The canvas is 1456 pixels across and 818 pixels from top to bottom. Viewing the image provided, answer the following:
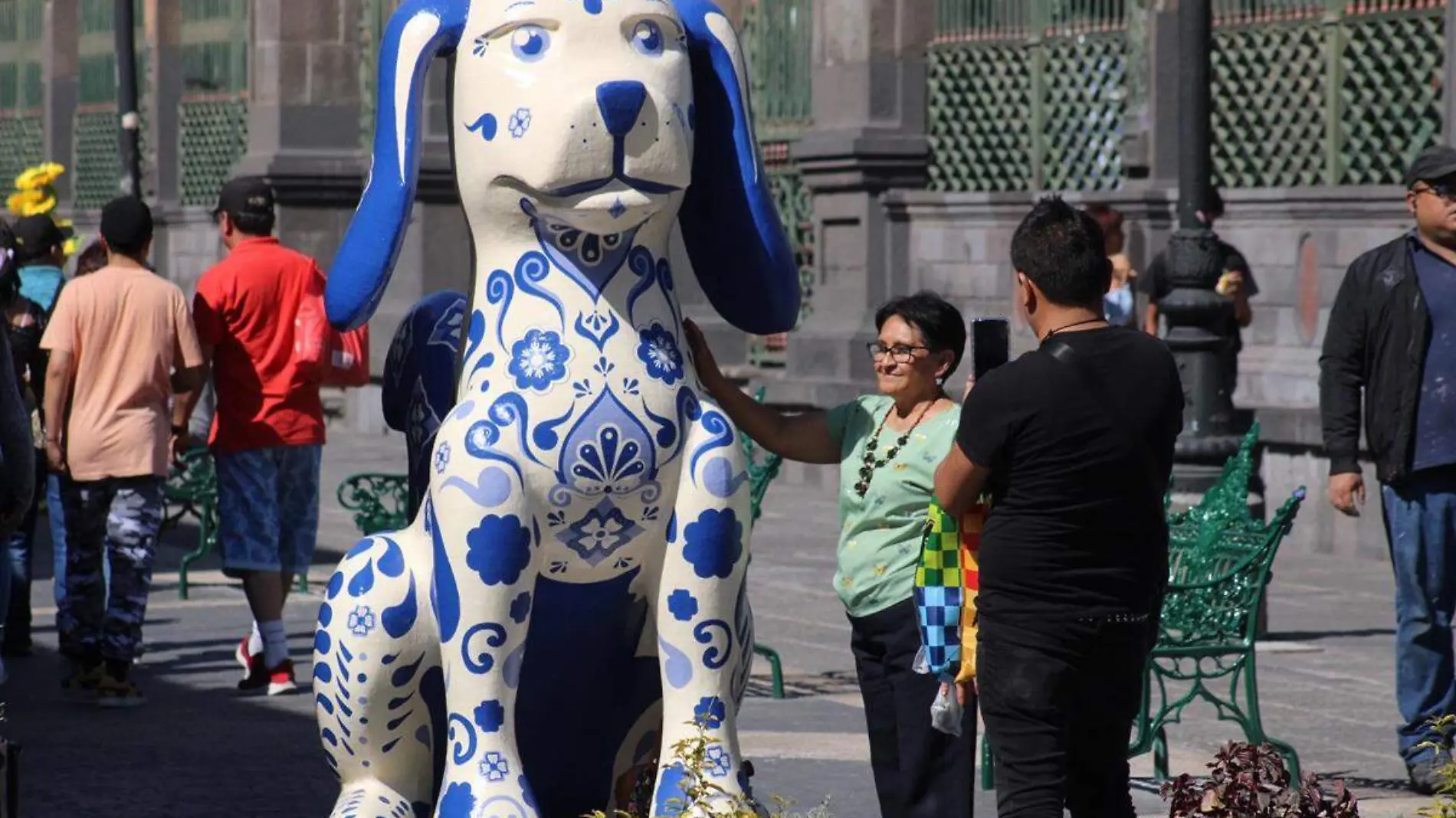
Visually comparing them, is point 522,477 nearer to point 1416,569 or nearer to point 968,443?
point 968,443

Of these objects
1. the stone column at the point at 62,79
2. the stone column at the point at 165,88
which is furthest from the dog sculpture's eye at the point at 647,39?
the stone column at the point at 62,79

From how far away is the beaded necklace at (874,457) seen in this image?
6.93 metres

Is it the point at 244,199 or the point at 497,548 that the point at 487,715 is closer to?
the point at 497,548

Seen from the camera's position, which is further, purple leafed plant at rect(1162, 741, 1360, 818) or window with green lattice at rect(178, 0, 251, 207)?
A: window with green lattice at rect(178, 0, 251, 207)

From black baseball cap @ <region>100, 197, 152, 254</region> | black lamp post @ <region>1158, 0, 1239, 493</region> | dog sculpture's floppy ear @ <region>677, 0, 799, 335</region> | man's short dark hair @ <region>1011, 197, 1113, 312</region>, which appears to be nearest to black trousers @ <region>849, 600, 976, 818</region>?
dog sculpture's floppy ear @ <region>677, 0, 799, 335</region>

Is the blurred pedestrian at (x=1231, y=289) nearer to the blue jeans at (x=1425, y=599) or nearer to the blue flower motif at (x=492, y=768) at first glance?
the blue jeans at (x=1425, y=599)

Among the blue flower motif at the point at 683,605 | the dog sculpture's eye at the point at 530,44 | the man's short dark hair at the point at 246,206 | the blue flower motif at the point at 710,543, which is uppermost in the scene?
the dog sculpture's eye at the point at 530,44

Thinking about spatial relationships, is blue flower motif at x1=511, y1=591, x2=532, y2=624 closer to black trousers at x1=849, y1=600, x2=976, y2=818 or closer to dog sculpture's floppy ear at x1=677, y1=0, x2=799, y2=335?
dog sculpture's floppy ear at x1=677, y1=0, x2=799, y2=335

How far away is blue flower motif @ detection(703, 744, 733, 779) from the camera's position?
6223 millimetres

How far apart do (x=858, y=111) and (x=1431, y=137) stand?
16.4ft

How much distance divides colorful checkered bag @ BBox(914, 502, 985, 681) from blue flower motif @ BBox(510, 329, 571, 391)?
0.94 meters

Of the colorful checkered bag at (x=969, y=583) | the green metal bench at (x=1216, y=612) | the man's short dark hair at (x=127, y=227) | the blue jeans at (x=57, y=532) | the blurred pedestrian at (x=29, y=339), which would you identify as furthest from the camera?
the blue jeans at (x=57, y=532)

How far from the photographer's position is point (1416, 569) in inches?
345

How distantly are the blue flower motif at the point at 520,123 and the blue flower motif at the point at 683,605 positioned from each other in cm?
105
